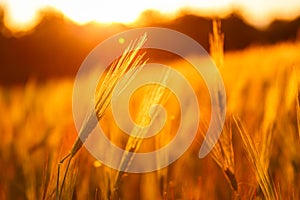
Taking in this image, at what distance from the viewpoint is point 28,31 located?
13.6 m

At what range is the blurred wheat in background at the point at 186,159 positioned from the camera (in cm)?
61

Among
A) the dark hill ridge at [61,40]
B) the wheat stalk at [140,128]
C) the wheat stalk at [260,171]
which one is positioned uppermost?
the dark hill ridge at [61,40]

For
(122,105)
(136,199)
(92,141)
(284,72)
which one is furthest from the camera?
(284,72)

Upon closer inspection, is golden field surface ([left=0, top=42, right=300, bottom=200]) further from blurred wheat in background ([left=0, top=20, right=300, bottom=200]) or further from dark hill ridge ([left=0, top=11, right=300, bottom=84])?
dark hill ridge ([left=0, top=11, right=300, bottom=84])

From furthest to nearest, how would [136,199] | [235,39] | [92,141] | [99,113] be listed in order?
[235,39], [136,199], [92,141], [99,113]

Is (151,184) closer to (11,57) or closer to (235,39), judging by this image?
(11,57)

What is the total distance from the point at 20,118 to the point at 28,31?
1240cm

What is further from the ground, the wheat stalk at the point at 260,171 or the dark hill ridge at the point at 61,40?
the dark hill ridge at the point at 61,40

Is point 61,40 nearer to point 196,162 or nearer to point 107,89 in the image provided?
point 196,162

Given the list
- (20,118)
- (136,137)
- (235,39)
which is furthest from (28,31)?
(136,137)

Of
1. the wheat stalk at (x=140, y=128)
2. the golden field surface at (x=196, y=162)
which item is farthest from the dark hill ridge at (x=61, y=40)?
the wheat stalk at (x=140, y=128)

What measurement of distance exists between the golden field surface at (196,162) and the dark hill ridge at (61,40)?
11674 millimetres

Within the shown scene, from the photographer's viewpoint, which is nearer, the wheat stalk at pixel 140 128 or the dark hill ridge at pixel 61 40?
the wheat stalk at pixel 140 128

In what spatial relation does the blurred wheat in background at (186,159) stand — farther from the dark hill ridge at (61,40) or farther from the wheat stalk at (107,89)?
the dark hill ridge at (61,40)
